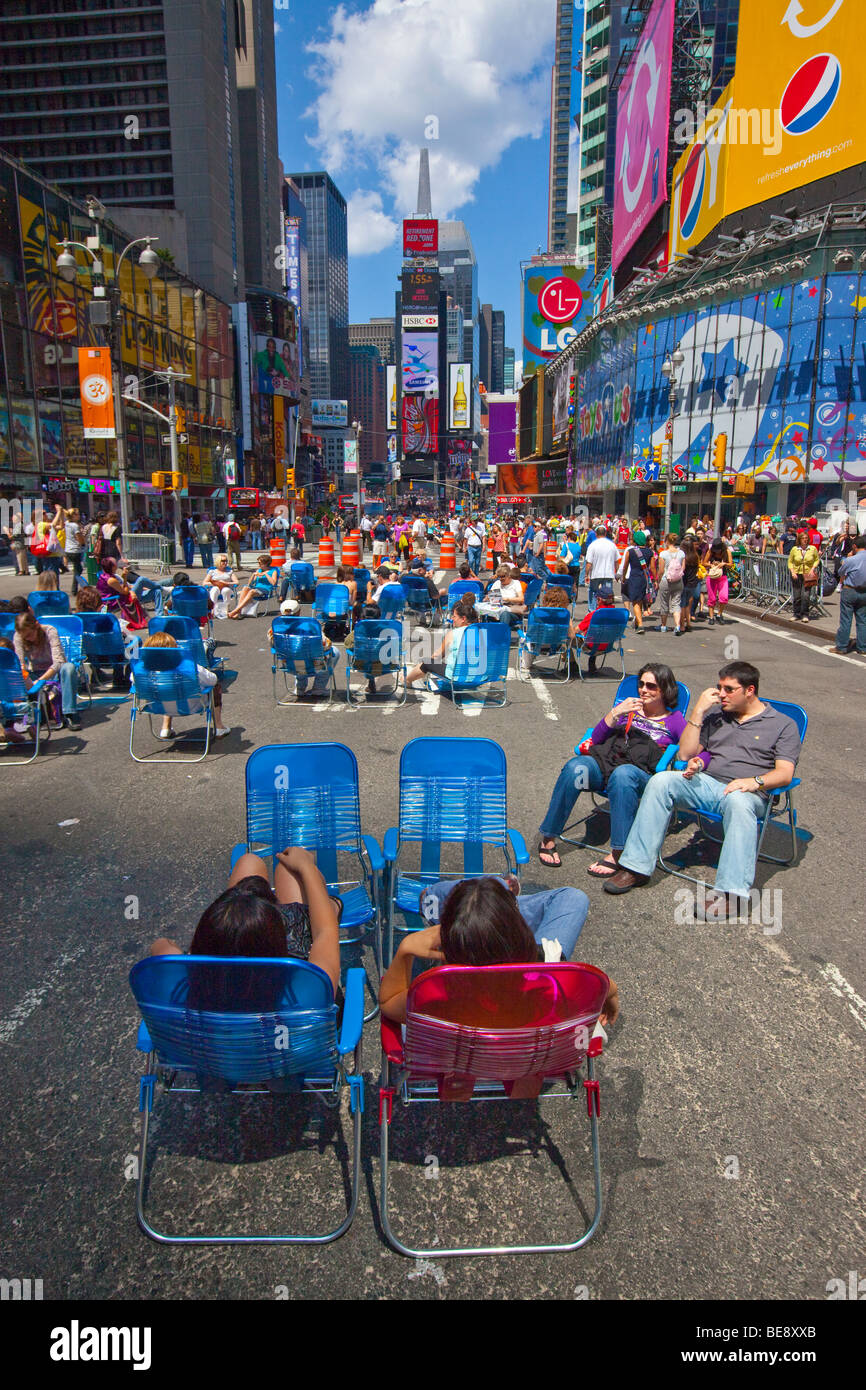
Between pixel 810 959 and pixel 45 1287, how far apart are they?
12.0 ft

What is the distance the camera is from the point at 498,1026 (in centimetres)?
251

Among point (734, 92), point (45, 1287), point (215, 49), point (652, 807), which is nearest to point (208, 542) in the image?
point (652, 807)

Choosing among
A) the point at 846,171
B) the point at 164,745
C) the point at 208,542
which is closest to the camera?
the point at 164,745

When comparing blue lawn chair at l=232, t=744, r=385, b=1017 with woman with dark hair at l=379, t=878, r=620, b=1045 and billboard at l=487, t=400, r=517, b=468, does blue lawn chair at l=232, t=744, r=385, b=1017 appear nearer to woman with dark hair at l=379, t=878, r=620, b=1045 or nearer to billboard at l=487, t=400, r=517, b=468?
woman with dark hair at l=379, t=878, r=620, b=1045

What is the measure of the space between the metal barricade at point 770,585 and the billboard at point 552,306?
82.2 meters

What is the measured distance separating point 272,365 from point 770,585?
95610 millimetres

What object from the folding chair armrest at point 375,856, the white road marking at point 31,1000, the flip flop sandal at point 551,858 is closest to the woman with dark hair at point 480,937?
the folding chair armrest at point 375,856

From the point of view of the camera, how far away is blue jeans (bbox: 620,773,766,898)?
4.70 m

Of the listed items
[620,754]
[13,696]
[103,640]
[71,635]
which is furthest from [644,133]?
[620,754]

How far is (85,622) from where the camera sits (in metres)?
9.91

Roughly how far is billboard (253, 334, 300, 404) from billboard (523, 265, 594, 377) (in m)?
30.9
